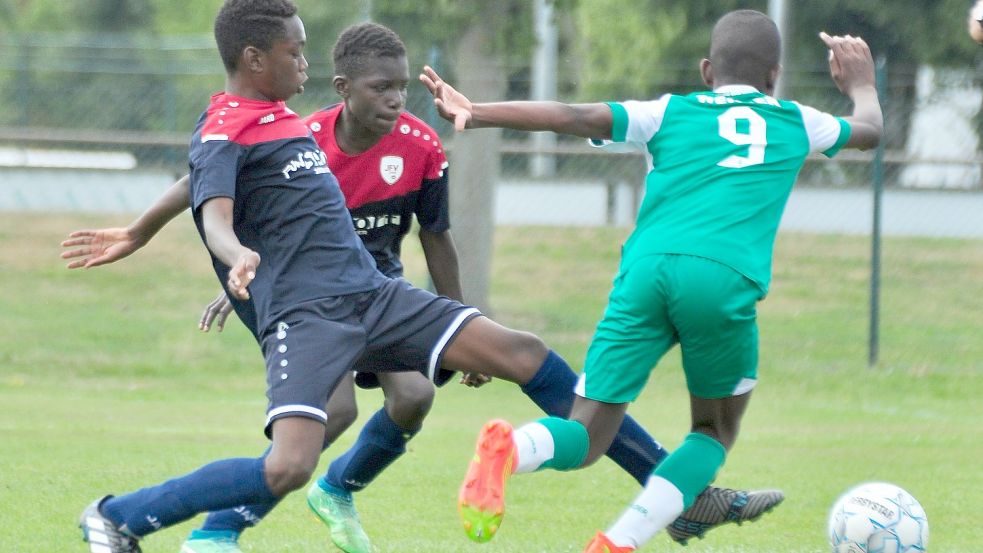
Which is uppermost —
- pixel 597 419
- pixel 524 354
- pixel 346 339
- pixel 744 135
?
pixel 744 135

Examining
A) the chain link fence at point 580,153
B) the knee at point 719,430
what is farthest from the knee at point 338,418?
the chain link fence at point 580,153

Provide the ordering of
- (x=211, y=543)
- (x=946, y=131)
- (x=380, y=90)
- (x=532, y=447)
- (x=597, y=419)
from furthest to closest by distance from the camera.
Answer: (x=946, y=131) → (x=380, y=90) → (x=211, y=543) → (x=597, y=419) → (x=532, y=447)

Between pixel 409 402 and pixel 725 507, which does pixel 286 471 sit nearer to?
pixel 409 402

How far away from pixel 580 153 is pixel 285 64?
29.1ft

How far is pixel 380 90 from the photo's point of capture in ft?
17.5

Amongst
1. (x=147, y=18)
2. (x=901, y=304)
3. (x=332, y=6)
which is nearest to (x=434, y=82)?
(x=901, y=304)

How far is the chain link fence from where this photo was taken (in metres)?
14.1

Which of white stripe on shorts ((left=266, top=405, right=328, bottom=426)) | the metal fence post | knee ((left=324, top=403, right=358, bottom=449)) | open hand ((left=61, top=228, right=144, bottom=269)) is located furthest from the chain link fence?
white stripe on shorts ((left=266, top=405, right=328, bottom=426))

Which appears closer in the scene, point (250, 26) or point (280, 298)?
point (280, 298)

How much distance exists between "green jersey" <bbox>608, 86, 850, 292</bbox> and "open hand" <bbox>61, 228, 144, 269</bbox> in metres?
1.85

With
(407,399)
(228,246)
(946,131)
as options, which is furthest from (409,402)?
(946,131)

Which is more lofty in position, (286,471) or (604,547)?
(286,471)

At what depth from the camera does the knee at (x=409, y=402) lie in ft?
17.9

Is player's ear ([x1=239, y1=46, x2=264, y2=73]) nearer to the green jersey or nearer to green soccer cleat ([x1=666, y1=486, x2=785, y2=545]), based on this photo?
the green jersey
